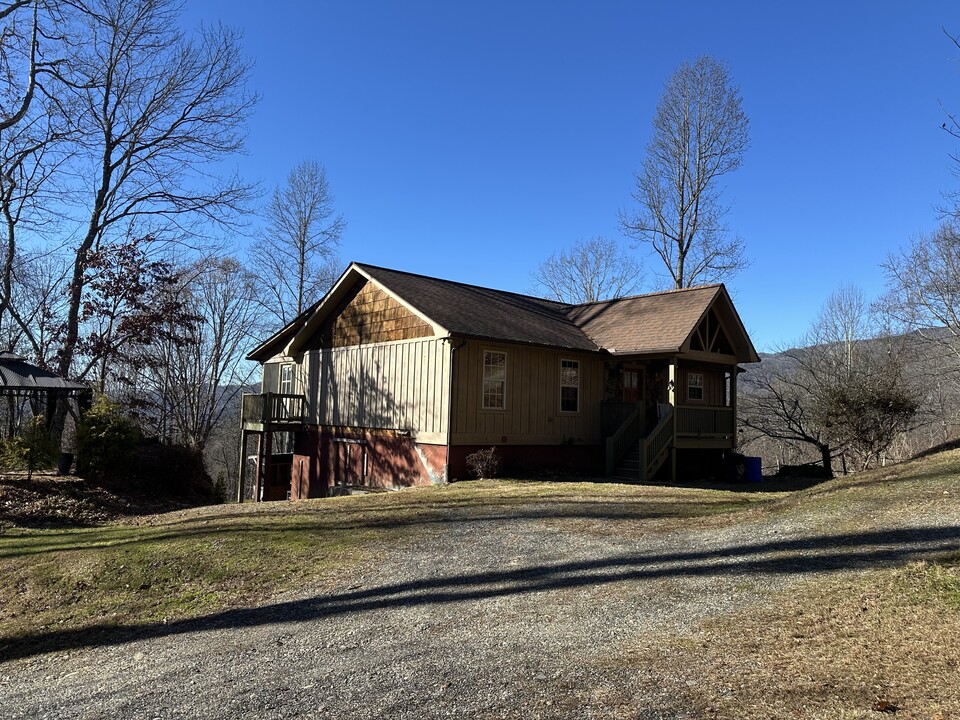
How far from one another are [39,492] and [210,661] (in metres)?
12.3

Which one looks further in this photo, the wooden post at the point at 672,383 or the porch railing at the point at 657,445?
the wooden post at the point at 672,383

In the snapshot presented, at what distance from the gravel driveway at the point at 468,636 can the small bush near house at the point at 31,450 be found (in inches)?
483

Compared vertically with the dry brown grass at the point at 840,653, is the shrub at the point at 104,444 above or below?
above

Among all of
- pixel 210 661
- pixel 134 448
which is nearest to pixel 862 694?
pixel 210 661

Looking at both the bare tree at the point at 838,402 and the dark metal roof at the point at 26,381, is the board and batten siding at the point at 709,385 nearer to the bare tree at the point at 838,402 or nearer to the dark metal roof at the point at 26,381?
the bare tree at the point at 838,402

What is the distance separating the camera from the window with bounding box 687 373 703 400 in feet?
74.3

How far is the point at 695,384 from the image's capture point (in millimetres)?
22922

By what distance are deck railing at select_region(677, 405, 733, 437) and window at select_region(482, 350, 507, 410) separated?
5405 mm

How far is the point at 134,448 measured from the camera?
18.1 meters

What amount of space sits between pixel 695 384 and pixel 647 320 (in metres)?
3.78

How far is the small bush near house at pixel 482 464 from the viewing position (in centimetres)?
1678

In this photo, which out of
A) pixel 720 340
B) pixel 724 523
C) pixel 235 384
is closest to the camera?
pixel 724 523

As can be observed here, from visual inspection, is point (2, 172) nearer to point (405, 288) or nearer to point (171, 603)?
point (405, 288)

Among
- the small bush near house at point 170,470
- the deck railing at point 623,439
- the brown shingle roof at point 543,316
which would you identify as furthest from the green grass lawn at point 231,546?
the brown shingle roof at point 543,316
